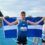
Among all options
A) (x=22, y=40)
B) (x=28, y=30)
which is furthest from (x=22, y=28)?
(x=22, y=40)

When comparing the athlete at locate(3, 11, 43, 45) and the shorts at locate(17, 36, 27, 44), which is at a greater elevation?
the athlete at locate(3, 11, 43, 45)

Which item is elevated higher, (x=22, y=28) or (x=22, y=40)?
(x=22, y=28)

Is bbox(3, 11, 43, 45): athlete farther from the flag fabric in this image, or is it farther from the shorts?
the flag fabric

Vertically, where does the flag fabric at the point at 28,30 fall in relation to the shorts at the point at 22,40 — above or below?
above

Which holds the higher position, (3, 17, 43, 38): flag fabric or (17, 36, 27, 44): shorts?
(3, 17, 43, 38): flag fabric

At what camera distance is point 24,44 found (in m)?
11.7

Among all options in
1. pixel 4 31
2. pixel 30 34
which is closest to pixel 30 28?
pixel 30 34

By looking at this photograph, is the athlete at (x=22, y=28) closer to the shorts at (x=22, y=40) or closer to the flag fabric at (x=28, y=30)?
the shorts at (x=22, y=40)

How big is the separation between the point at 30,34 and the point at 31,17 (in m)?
0.65

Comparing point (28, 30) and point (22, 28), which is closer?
point (22, 28)

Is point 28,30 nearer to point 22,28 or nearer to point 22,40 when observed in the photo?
point 22,28

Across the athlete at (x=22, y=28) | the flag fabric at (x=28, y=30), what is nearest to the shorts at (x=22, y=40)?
the athlete at (x=22, y=28)

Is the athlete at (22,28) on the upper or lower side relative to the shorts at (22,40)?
upper

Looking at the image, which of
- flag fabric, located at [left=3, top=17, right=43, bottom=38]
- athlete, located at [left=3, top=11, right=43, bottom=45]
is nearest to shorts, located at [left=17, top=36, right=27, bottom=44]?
athlete, located at [left=3, top=11, right=43, bottom=45]
